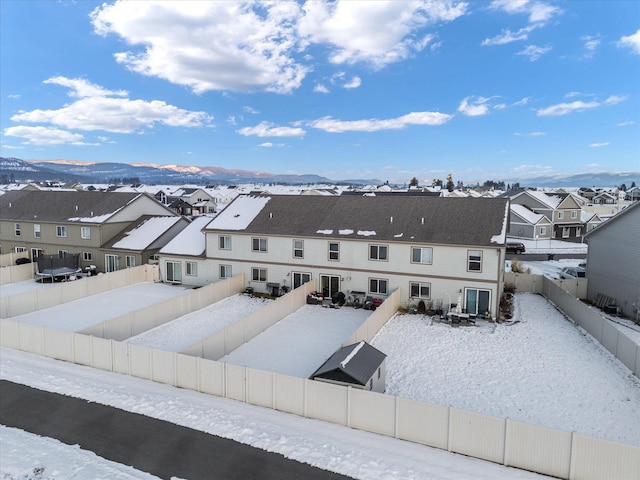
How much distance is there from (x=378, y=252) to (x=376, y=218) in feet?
9.79

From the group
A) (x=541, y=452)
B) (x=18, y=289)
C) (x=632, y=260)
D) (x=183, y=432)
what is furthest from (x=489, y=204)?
(x=18, y=289)

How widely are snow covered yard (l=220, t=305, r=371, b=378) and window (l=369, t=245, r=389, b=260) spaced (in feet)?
11.5

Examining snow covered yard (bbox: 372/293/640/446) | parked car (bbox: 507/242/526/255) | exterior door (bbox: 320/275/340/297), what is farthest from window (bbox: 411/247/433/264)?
parked car (bbox: 507/242/526/255)

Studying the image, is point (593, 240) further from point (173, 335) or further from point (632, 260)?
point (173, 335)

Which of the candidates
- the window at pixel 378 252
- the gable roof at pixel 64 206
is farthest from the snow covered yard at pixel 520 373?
the gable roof at pixel 64 206

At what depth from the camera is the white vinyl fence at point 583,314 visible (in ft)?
59.7

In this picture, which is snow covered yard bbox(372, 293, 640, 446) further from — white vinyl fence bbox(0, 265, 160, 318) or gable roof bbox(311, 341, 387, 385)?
white vinyl fence bbox(0, 265, 160, 318)

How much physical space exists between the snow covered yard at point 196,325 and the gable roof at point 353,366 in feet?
27.3

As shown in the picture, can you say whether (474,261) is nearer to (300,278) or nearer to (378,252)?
(378,252)

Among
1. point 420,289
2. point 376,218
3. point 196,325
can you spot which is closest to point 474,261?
point 420,289

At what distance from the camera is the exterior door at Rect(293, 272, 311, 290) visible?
29.9m

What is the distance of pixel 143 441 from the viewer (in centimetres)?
1288

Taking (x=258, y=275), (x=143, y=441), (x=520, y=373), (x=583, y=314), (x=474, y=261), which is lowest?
(x=143, y=441)

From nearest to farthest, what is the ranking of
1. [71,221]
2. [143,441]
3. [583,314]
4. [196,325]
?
1. [143,441]
2. [583,314]
3. [196,325]
4. [71,221]
